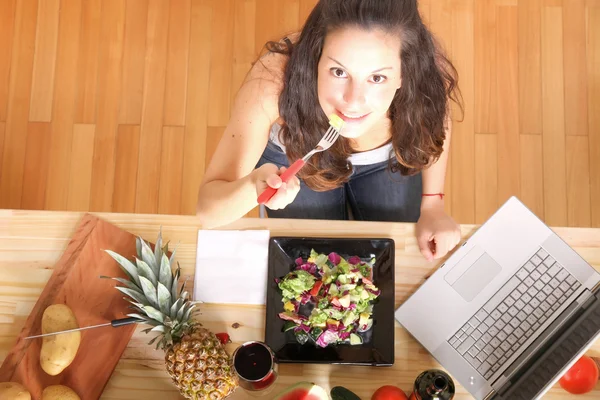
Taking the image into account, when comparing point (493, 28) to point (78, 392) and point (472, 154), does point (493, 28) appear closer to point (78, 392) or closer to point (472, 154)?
point (472, 154)

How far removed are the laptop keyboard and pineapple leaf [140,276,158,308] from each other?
0.59 meters

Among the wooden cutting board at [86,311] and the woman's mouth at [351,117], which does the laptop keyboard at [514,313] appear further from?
the wooden cutting board at [86,311]

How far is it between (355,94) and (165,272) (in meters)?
0.49

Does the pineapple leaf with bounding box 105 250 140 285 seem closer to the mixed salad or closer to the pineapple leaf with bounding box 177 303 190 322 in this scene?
the pineapple leaf with bounding box 177 303 190 322

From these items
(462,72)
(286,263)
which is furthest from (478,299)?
(462,72)

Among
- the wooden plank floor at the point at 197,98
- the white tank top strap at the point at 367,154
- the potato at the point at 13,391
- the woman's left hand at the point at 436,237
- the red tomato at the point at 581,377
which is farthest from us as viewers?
the wooden plank floor at the point at 197,98

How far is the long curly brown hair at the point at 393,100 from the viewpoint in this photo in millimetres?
1073

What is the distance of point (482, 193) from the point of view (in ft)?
6.51

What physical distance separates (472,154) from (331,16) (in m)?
1.08

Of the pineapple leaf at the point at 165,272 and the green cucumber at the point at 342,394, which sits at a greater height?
the pineapple leaf at the point at 165,272

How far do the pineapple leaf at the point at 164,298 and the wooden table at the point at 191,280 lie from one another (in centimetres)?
12

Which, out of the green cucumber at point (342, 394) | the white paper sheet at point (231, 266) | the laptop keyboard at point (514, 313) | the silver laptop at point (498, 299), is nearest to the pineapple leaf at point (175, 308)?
the white paper sheet at point (231, 266)

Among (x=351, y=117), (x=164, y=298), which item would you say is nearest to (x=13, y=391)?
(x=164, y=298)

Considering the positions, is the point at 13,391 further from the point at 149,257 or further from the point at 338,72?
the point at 338,72
